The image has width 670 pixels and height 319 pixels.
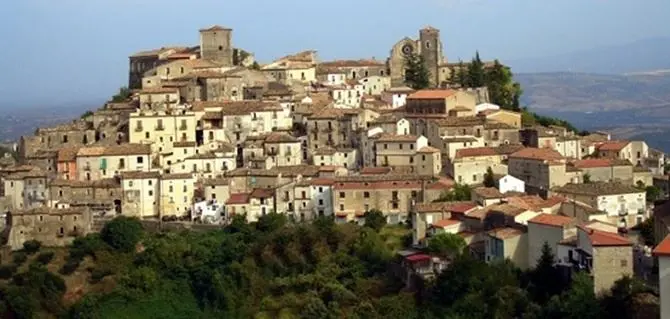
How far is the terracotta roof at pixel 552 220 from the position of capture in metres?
28.8

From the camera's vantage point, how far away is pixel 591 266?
89.3ft

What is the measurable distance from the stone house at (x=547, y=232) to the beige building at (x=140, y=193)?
1291cm

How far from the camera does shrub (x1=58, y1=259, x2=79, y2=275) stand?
1415 inches

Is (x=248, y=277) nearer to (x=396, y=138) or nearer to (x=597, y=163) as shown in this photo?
(x=396, y=138)

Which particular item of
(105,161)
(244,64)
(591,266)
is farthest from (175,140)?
(591,266)

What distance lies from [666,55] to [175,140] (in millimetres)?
166213

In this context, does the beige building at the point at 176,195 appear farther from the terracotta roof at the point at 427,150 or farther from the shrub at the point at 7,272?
the terracotta roof at the point at 427,150

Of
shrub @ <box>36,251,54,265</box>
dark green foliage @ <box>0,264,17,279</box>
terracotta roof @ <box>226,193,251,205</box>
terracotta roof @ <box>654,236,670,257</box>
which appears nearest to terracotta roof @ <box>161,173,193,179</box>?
terracotta roof @ <box>226,193,251,205</box>

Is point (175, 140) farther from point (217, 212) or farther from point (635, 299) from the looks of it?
point (635, 299)

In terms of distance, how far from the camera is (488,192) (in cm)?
3409

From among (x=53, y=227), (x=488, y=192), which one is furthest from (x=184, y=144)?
(x=488, y=192)

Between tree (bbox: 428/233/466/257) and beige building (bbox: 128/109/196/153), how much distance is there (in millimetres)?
12663

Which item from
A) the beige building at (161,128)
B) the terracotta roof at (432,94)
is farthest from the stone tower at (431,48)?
the beige building at (161,128)

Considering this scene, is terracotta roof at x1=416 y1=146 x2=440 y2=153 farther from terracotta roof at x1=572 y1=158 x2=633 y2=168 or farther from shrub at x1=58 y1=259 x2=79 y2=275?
shrub at x1=58 y1=259 x2=79 y2=275
